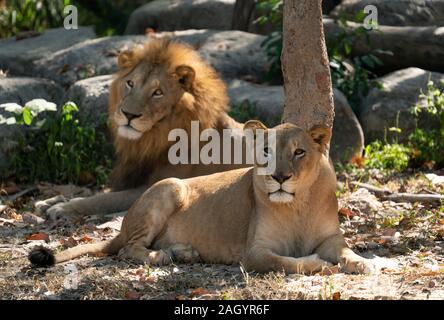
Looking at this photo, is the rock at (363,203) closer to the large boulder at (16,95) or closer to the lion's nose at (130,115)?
the lion's nose at (130,115)

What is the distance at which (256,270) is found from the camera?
6.54 meters

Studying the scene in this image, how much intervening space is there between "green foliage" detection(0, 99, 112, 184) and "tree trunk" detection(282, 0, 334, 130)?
3157 mm

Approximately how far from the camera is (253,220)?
683cm

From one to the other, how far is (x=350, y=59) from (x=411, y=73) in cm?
102

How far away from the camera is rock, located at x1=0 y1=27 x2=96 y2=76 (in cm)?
1211

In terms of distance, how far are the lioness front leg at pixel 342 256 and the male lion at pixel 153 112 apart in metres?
2.40

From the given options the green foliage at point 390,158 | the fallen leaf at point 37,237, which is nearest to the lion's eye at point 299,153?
the fallen leaf at point 37,237

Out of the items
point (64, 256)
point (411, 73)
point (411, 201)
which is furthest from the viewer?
point (411, 73)

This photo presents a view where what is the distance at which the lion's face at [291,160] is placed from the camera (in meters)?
6.35

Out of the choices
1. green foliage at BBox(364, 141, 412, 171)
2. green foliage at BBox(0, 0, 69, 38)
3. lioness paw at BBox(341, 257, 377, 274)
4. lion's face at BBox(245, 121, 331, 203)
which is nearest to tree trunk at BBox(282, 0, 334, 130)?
lion's face at BBox(245, 121, 331, 203)

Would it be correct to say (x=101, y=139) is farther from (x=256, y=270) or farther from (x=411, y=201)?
(x=256, y=270)

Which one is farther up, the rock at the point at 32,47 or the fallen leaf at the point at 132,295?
the rock at the point at 32,47
